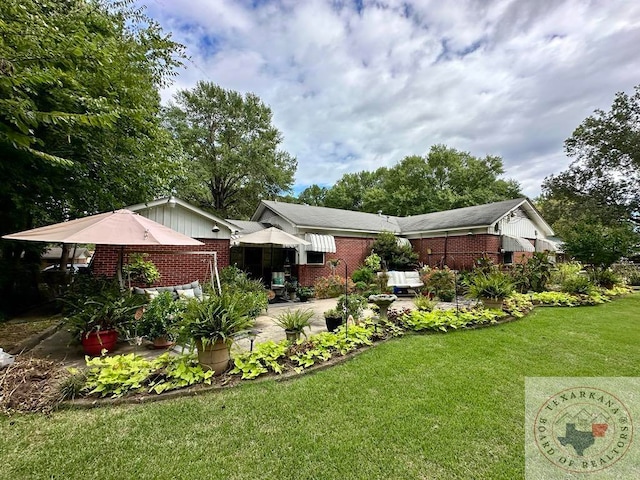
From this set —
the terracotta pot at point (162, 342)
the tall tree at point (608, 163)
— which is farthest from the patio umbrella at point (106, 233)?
the tall tree at point (608, 163)

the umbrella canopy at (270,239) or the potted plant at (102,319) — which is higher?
the umbrella canopy at (270,239)

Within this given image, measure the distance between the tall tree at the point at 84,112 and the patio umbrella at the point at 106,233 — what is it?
4.29ft

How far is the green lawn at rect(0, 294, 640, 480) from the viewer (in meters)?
2.72

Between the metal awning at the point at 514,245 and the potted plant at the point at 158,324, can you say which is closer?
the potted plant at the point at 158,324

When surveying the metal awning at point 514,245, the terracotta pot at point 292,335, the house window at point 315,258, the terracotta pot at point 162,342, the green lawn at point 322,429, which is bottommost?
the green lawn at point 322,429

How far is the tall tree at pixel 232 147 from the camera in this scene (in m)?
28.3

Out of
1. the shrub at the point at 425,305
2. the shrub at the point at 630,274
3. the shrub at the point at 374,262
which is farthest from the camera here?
the shrub at the point at 630,274

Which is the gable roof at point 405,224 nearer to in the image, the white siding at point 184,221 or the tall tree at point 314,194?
the white siding at point 184,221

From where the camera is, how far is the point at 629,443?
303cm

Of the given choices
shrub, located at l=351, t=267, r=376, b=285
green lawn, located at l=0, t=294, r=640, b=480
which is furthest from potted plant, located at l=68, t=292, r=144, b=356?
shrub, located at l=351, t=267, r=376, b=285

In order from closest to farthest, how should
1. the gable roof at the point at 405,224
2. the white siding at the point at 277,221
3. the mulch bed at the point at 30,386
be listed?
the mulch bed at the point at 30,386 < the white siding at the point at 277,221 < the gable roof at the point at 405,224

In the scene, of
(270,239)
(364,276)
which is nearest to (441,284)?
(364,276)

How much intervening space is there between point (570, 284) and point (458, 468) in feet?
44.2

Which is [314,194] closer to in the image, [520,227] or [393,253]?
[393,253]
